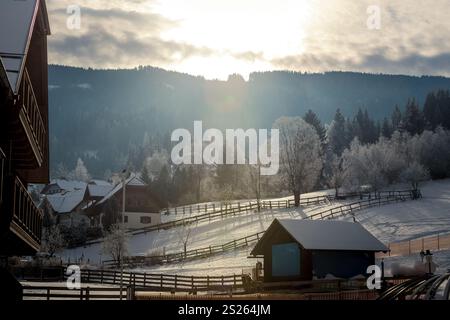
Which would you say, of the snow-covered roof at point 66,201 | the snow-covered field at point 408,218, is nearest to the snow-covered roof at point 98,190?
the snow-covered roof at point 66,201

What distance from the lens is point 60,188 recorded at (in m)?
124

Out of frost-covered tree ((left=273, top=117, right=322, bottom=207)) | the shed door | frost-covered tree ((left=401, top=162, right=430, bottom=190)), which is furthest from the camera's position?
frost-covered tree ((left=401, top=162, right=430, bottom=190))

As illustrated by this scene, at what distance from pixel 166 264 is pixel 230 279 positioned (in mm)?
14353

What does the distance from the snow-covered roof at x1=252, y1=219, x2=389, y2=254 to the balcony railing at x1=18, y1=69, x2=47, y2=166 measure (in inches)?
804

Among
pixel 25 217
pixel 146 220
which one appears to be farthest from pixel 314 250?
pixel 146 220

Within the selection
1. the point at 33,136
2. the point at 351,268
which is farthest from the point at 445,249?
the point at 33,136

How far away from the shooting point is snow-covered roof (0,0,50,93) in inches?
621

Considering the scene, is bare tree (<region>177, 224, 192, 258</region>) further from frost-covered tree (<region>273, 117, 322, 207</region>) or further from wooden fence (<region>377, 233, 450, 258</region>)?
wooden fence (<region>377, 233, 450, 258</region>)

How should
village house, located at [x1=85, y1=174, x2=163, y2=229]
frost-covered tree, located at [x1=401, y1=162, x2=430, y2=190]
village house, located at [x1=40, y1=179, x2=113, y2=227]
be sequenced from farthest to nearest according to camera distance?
1. frost-covered tree, located at [x1=401, y1=162, x2=430, y2=190]
2. village house, located at [x1=85, y1=174, x2=163, y2=229]
3. village house, located at [x1=40, y1=179, x2=113, y2=227]

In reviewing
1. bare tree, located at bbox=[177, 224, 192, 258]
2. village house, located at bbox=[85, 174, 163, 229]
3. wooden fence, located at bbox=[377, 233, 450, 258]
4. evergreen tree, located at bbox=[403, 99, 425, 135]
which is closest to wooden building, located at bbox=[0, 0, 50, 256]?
wooden fence, located at bbox=[377, 233, 450, 258]

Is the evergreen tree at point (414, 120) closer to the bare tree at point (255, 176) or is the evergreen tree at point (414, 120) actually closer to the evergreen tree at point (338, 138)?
the evergreen tree at point (338, 138)

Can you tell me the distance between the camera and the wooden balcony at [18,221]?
1611 cm

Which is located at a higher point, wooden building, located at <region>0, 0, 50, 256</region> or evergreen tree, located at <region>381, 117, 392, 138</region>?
evergreen tree, located at <region>381, 117, 392, 138</region>
